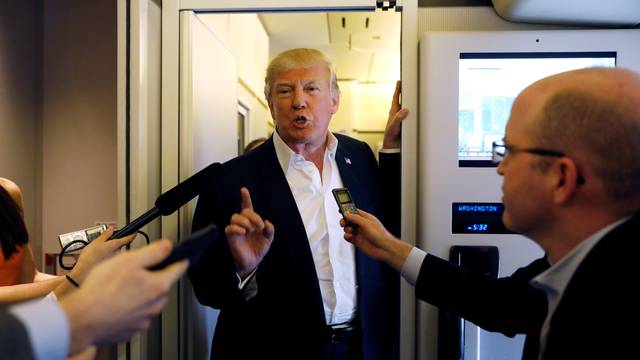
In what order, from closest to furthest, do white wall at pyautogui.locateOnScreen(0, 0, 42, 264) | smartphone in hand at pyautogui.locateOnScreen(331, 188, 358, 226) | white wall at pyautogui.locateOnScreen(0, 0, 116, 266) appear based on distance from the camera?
smartphone in hand at pyautogui.locateOnScreen(331, 188, 358, 226), white wall at pyautogui.locateOnScreen(0, 0, 42, 264), white wall at pyautogui.locateOnScreen(0, 0, 116, 266)

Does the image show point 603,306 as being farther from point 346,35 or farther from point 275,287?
point 346,35

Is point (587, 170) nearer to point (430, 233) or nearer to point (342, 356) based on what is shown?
point (430, 233)

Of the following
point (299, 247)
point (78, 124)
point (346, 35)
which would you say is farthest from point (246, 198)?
point (346, 35)

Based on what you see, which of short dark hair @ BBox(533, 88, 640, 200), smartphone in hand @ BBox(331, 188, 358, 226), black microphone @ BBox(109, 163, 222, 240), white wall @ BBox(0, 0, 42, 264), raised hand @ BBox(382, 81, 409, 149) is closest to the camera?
short dark hair @ BBox(533, 88, 640, 200)

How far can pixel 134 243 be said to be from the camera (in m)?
1.46

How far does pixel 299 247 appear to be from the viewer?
1519 mm

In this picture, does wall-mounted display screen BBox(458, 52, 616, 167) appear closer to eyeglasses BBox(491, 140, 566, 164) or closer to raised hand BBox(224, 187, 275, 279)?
eyeglasses BBox(491, 140, 566, 164)

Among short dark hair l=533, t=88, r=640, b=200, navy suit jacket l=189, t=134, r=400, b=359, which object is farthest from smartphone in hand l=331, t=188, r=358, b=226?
short dark hair l=533, t=88, r=640, b=200

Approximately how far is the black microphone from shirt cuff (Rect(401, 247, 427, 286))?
637 millimetres

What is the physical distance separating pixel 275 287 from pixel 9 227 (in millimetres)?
919

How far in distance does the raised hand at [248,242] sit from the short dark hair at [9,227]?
2.57ft

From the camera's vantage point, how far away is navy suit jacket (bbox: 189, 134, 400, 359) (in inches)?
57.9

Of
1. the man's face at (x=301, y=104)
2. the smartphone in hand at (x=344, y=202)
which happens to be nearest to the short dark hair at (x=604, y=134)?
the smartphone in hand at (x=344, y=202)

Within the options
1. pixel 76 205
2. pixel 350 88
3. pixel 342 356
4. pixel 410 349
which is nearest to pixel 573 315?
pixel 410 349
